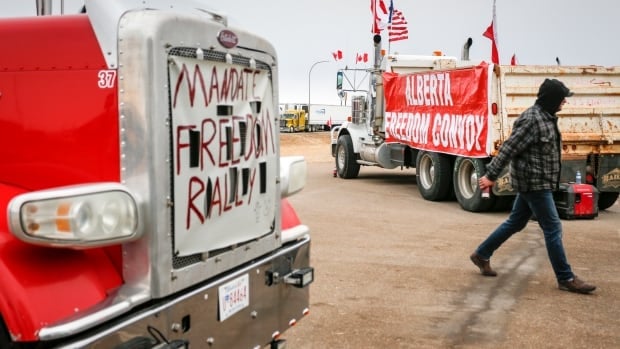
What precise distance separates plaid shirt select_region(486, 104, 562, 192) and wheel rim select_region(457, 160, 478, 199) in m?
6.03

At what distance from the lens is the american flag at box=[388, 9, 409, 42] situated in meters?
21.9

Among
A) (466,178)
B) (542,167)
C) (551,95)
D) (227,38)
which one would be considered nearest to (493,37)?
(466,178)

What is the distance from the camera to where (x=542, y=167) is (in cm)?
657

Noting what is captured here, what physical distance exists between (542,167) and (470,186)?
6.35m

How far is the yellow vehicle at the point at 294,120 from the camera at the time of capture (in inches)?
2294

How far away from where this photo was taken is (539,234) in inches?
391

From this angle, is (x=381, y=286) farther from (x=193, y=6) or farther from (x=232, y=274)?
(x=193, y=6)

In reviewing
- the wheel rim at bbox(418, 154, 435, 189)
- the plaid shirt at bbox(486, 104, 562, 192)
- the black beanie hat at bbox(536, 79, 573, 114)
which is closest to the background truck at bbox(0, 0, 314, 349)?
the plaid shirt at bbox(486, 104, 562, 192)

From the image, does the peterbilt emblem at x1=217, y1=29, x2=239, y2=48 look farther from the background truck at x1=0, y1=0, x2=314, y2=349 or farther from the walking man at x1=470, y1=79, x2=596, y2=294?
the walking man at x1=470, y1=79, x2=596, y2=294

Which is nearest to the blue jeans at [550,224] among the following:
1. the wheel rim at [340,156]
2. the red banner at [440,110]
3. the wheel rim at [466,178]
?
the red banner at [440,110]

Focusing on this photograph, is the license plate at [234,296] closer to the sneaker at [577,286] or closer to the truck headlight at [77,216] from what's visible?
the truck headlight at [77,216]

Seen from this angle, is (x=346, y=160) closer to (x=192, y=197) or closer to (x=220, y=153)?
(x=220, y=153)

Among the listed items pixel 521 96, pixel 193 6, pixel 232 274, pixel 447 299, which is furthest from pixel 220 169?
pixel 521 96

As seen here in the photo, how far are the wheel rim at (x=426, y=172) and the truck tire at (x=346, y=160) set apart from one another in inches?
169
